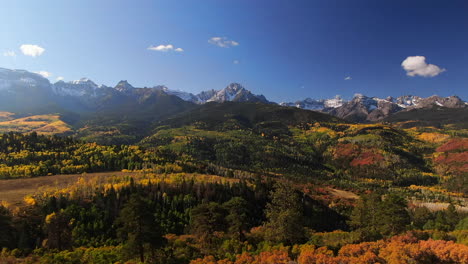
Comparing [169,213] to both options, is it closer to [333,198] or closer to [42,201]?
[42,201]

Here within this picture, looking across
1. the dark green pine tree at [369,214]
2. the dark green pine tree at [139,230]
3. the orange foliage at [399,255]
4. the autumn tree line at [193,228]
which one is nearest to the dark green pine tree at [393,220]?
the autumn tree line at [193,228]

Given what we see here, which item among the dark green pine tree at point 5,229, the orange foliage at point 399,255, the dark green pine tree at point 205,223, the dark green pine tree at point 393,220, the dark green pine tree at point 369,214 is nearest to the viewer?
the orange foliage at point 399,255

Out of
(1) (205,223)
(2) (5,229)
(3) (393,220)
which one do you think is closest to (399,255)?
(3) (393,220)

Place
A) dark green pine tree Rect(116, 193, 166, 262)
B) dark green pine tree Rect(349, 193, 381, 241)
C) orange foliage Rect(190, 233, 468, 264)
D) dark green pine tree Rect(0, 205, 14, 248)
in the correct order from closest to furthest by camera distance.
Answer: orange foliage Rect(190, 233, 468, 264)
dark green pine tree Rect(116, 193, 166, 262)
dark green pine tree Rect(0, 205, 14, 248)
dark green pine tree Rect(349, 193, 381, 241)

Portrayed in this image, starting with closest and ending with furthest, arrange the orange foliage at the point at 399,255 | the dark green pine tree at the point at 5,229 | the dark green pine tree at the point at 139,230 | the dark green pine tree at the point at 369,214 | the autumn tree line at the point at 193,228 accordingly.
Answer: the orange foliage at the point at 399,255, the dark green pine tree at the point at 139,230, the autumn tree line at the point at 193,228, the dark green pine tree at the point at 5,229, the dark green pine tree at the point at 369,214

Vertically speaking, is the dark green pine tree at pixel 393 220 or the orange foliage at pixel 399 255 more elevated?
the orange foliage at pixel 399 255

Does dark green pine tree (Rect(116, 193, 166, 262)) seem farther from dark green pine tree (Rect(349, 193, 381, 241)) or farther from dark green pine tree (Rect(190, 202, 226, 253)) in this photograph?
dark green pine tree (Rect(349, 193, 381, 241))

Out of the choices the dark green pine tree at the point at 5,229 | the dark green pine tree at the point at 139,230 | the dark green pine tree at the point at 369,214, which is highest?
the dark green pine tree at the point at 139,230

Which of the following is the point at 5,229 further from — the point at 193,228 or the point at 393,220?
the point at 393,220

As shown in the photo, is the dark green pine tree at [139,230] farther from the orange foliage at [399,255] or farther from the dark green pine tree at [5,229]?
the dark green pine tree at [5,229]

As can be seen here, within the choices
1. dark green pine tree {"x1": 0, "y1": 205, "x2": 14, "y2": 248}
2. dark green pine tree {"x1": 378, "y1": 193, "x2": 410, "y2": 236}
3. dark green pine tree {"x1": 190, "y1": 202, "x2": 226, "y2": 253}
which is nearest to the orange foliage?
dark green pine tree {"x1": 190, "y1": 202, "x2": 226, "y2": 253}

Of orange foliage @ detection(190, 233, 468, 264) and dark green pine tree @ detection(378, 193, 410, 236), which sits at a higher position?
orange foliage @ detection(190, 233, 468, 264)

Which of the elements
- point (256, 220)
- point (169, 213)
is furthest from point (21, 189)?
point (256, 220)

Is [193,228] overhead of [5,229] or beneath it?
overhead
